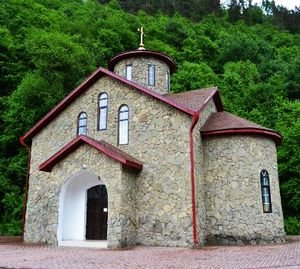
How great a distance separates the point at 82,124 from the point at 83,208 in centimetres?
369

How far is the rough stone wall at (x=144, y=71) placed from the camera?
1858 centimetres

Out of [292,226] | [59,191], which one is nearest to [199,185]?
[59,191]

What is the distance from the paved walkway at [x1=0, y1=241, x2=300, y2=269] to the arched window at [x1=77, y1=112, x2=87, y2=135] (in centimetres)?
597

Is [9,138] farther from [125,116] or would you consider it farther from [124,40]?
[124,40]

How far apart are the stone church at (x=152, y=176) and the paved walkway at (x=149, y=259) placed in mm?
1869

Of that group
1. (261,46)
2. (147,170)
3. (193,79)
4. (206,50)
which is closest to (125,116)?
(147,170)

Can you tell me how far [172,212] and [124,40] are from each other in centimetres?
2996

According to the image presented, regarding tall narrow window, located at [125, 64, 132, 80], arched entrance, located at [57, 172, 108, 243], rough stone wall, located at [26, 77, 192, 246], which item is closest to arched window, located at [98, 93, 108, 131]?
rough stone wall, located at [26, 77, 192, 246]

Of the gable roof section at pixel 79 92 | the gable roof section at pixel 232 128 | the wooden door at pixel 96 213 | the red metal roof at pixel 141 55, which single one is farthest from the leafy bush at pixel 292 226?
the red metal roof at pixel 141 55

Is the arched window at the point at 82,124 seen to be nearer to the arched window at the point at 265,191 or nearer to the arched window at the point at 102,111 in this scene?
the arched window at the point at 102,111

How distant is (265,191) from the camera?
1409cm

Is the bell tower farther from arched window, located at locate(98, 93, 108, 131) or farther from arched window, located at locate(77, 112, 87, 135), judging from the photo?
arched window, located at locate(77, 112, 87, 135)

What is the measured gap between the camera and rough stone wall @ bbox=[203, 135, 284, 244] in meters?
13.4

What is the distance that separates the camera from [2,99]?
2631 cm
